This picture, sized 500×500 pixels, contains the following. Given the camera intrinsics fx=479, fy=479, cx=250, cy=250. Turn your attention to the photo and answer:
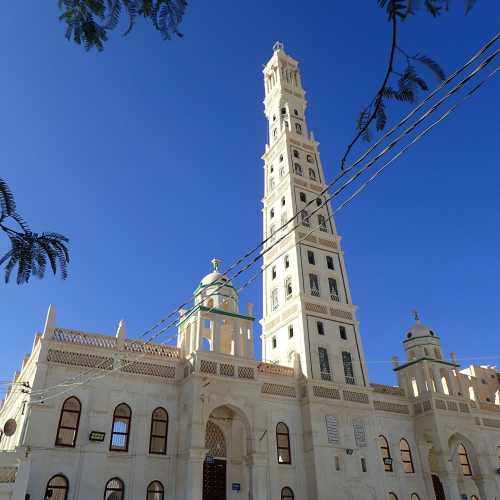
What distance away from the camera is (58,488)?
65.0 ft

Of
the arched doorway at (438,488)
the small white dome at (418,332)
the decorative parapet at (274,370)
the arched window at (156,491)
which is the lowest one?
the arched window at (156,491)

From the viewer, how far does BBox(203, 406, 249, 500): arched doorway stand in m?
23.8

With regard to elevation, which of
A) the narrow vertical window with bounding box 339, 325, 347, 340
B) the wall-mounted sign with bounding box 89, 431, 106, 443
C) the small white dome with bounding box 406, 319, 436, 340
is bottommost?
the wall-mounted sign with bounding box 89, 431, 106, 443

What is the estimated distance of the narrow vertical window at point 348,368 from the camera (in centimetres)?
2980

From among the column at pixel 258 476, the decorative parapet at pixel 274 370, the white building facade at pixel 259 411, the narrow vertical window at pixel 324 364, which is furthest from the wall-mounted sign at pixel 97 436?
the narrow vertical window at pixel 324 364

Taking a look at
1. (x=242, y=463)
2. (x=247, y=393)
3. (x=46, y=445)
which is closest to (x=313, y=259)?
(x=247, y=393)

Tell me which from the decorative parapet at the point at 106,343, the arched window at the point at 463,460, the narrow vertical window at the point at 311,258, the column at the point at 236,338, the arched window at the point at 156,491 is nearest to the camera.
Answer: the arched window at the point at 156,491

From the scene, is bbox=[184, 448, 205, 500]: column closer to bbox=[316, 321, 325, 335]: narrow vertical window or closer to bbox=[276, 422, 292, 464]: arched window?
bbox=[276, 422, 292, 464]: arched window

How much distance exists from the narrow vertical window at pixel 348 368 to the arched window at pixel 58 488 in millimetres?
16872

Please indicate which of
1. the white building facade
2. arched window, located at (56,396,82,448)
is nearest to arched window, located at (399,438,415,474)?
the white building facade

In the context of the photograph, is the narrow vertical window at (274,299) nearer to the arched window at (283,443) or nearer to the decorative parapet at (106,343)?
the arched window at (283,443)

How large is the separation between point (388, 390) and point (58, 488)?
69.2ft

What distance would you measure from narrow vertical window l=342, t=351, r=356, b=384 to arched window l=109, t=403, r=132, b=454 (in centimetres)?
1371

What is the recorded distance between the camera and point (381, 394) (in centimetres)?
3119
